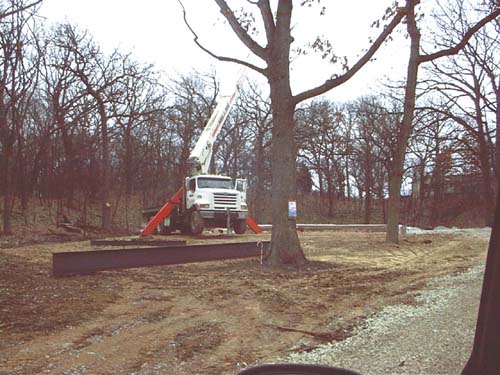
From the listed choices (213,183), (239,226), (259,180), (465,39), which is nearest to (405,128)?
(465,39)

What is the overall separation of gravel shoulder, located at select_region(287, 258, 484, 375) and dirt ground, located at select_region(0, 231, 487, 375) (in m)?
0.31

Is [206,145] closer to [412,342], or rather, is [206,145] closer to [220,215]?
[220,215]

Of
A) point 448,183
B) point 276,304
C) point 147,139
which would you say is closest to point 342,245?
point 276,304

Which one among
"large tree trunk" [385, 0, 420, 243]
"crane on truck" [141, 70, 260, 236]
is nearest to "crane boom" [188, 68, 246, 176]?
"crane on truck" [141, 70, 260, 236]

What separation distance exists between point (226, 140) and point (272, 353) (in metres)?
44.9

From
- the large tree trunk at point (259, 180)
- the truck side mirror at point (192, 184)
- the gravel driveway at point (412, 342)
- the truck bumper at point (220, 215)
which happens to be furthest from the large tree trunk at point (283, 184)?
the large tree trunk at point (259, 180)

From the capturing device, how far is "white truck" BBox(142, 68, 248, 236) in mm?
24045

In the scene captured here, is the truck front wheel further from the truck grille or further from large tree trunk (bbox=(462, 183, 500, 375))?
large tree trunk (bbox=(462, 183, 500, 375))

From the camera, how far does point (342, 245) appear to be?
62.1ft

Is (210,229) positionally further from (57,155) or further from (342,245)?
(57,155)

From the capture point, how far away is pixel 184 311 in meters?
7.42

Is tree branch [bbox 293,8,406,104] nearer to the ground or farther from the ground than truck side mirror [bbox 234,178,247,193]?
farther from the ground

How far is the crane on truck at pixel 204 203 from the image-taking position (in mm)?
24047

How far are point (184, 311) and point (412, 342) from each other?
3175 millimetres
